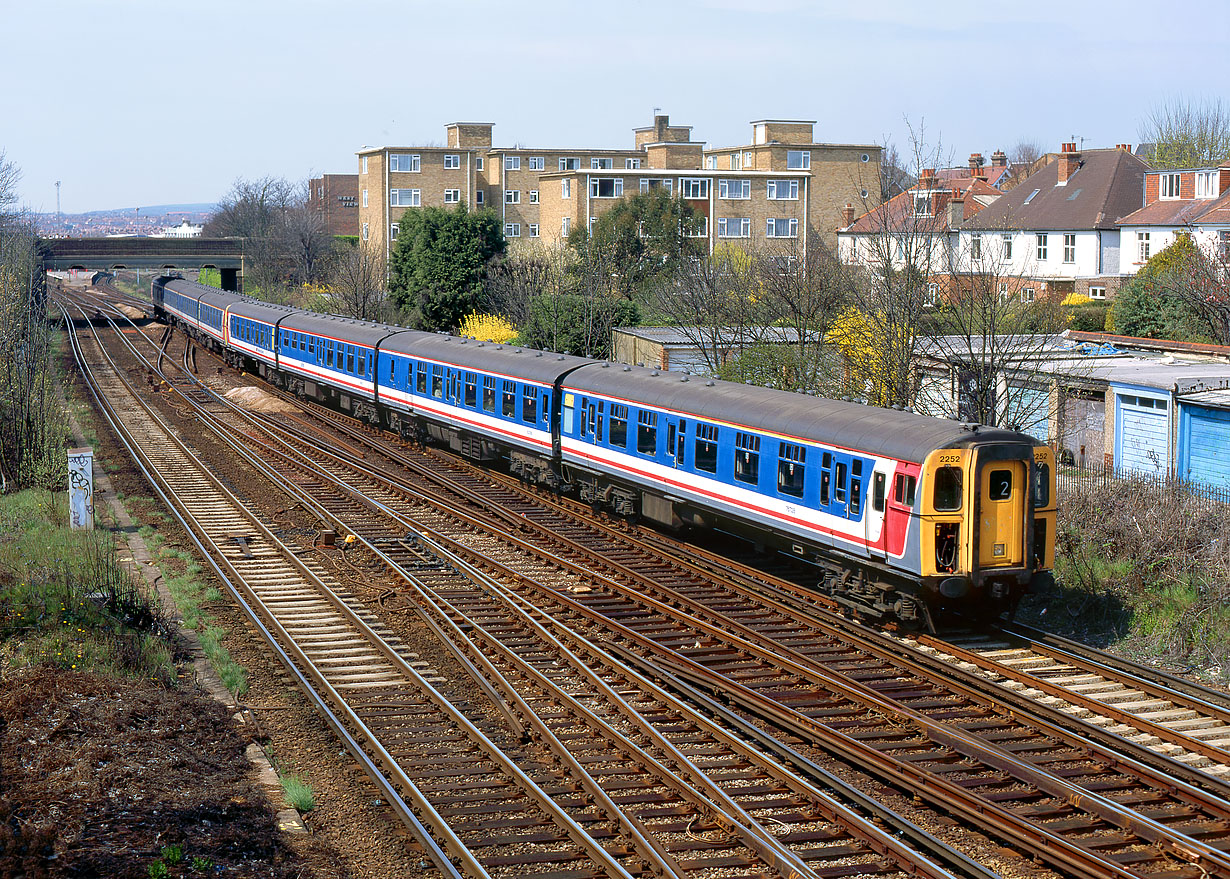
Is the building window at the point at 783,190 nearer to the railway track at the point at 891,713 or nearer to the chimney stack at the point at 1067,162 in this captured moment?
the chimney stack at the point at 1067,162

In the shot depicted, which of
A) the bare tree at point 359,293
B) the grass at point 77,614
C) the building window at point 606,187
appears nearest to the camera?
the grass at point 77,614

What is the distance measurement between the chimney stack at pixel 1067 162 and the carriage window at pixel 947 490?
48.7m

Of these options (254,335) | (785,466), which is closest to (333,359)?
(254,335)

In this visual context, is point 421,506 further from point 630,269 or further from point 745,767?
point 630,269

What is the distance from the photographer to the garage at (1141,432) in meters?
23.5

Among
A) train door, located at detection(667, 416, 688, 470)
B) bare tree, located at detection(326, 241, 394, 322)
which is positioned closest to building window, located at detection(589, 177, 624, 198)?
bare tree, located at detection(326, 241, 394, 322)

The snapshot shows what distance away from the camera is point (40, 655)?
43.7 feet

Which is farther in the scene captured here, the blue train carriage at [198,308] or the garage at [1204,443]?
the blue train carriage at [198,308]

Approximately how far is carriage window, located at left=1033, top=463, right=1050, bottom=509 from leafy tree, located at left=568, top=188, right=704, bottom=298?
38.2 meters

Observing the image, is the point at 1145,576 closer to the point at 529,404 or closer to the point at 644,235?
the point at 529,404

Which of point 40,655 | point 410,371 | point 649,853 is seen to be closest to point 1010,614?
point 649,853

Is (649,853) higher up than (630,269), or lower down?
lower down

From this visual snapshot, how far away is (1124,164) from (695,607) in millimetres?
47288

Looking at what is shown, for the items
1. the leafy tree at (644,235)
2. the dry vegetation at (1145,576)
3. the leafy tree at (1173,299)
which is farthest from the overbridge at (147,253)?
the dry vegetation at (1145,576)
